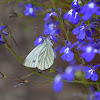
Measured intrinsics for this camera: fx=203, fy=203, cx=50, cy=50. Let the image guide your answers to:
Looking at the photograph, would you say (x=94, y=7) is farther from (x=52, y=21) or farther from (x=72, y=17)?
(x=52, y=21)

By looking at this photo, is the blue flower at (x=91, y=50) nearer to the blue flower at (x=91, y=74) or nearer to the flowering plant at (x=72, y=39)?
the flowering plant at (x=72, y=39)

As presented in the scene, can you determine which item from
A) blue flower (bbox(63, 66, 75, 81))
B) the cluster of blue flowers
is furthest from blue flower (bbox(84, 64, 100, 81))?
blue flower (bbox(63, 66, 75, 81))

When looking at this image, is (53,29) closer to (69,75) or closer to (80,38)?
(80,38)

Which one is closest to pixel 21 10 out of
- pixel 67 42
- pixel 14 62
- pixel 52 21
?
pixel 14 62

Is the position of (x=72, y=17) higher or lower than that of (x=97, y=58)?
higher

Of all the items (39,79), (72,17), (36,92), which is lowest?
(36,92)

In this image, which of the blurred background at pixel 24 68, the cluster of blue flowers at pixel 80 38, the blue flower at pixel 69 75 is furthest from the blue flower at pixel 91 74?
the blue flower at pixel 69 75

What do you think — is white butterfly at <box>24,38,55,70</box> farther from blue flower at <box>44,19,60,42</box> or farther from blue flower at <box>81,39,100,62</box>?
blue flower at <box>81,39,100,62</box>

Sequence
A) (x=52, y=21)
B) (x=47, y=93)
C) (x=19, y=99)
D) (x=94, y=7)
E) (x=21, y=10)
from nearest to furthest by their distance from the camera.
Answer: (x=94, y=7), (x=52, y=21), (x=47, y=93), (x=19, y=99), (x=21, y=10)
